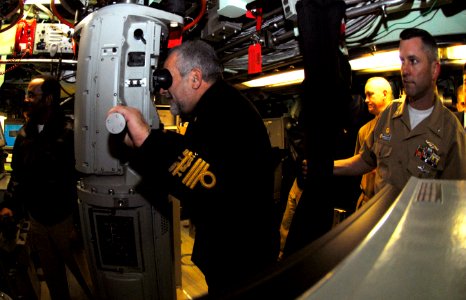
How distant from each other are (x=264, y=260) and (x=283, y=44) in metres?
2.03

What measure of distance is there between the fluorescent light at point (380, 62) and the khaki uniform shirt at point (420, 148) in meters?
0.90

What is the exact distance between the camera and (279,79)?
4.09m

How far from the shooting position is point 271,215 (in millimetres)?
1331

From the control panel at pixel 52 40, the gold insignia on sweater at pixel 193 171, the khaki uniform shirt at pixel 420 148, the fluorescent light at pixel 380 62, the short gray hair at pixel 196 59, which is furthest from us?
the control panel at pixel 52 40

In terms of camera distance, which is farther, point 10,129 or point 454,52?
point 10,129

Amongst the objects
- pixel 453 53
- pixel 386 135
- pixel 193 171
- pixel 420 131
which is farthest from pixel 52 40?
pixel 453 53

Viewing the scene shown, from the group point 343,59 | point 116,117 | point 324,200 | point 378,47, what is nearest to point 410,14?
point 378,47

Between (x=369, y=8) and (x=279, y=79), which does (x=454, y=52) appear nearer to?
(x=369, y=8)

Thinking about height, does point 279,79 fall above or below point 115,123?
above

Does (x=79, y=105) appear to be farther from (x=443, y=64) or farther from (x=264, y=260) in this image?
(x=443, y=64)

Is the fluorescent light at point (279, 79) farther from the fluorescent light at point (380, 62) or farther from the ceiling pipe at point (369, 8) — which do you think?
the ceiling pipe at point (369, 8)

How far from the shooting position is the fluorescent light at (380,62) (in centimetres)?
271

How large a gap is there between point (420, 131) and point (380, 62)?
153 cm

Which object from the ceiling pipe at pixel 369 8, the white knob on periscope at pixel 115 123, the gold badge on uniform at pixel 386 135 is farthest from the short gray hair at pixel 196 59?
the gold badge on uniform at pixel 386 135
